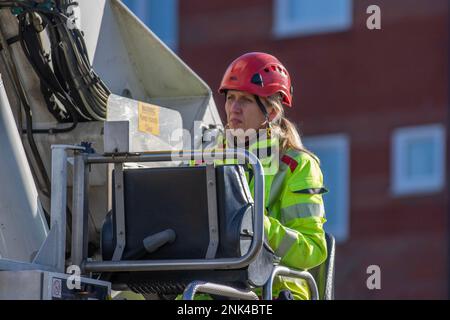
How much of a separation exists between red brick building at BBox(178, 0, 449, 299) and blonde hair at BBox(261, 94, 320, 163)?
15.5m

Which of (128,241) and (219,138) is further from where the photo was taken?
(219,138)

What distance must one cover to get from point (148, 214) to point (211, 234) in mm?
297

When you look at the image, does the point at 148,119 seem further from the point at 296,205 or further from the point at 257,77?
the point at 296,205

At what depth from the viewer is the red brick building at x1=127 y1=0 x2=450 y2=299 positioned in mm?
23156

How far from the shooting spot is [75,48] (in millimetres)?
7258

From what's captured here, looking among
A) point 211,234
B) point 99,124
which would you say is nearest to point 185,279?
point 211,234

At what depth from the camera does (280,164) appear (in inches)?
269

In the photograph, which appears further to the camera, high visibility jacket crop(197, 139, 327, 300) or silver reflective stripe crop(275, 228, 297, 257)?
high visibility jacket crop(197, 139, 327, 300)

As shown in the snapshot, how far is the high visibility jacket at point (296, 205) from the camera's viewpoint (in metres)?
6.62

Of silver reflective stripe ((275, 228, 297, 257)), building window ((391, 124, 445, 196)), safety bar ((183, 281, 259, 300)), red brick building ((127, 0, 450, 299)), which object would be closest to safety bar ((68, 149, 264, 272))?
safety bar ((183, 281, 259, 300))

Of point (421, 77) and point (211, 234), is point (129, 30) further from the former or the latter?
point (421, 77)

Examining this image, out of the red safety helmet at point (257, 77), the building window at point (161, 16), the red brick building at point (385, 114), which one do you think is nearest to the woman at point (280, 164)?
the red safety helmet at point (257, 77)

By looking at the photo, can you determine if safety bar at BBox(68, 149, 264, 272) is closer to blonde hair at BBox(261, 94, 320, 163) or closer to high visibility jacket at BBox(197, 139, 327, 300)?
high visibility jacket at BBox(197, 139, 327, 300)

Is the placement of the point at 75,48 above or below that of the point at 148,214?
above
